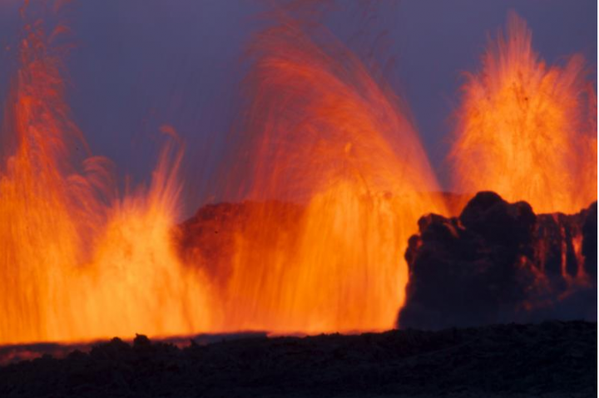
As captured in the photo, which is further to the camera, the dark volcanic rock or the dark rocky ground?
the dark volcanic rock

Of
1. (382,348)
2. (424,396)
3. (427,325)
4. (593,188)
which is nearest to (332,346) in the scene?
(382,348)

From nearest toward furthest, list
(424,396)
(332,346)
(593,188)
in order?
(424,396) → (332,346) → (593,188)

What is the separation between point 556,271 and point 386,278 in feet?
15.5

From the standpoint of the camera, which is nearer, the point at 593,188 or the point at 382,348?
the point at 382,348

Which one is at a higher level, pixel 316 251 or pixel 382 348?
pixel 316 251

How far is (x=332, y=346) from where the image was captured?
20234 mm

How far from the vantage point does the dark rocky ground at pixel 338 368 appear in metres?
17.9

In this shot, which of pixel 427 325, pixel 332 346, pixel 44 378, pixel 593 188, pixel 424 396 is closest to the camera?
pixel 424 396

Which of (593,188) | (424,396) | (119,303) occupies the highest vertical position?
(593,188)

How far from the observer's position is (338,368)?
1909 centimetres

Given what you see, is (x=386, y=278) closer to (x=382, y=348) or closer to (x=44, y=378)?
(x=382, y=348)

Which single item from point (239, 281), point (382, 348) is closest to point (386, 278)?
point (239, 281)

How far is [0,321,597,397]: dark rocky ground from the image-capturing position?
705 inches

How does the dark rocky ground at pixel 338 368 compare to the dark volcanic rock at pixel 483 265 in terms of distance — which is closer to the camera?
the dark rocky ground at pixel 338 368
